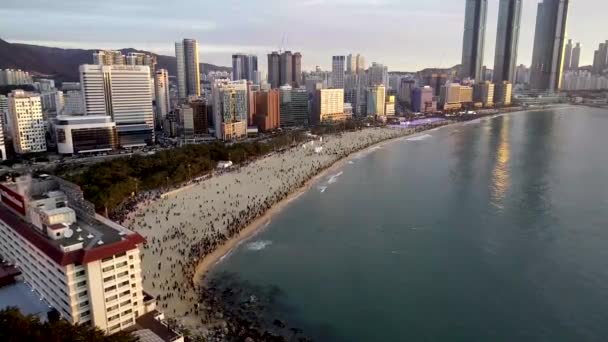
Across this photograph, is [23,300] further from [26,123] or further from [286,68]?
[286,68]

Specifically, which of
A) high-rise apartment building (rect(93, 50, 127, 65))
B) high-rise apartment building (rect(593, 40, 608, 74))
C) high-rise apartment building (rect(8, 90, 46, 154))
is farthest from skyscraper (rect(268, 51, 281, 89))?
high-rise apartment building (rect(593, 40, 608, 74))

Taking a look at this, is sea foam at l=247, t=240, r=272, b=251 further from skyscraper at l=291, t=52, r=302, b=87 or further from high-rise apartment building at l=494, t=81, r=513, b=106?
high-rise apartment building at l=494, t=81, r=513, b=106

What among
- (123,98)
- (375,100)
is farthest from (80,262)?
(375,100)

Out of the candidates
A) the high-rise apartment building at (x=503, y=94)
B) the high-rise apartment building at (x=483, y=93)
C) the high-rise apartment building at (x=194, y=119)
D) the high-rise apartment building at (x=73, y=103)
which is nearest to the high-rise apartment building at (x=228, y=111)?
the high-rise apartment building at (x=194, y=119)

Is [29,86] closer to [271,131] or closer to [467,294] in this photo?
[271,131]

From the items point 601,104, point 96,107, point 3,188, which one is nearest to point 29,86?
point 96,107
